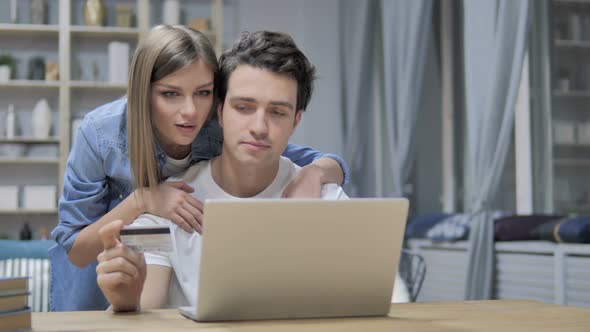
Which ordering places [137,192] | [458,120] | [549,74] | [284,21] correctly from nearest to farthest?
[137,192] → [549,74] → [458,120] → [284,21]

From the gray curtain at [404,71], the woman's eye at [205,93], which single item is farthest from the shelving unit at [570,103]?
the woman's eye at [205,93]

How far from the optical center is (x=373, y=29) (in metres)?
5.84

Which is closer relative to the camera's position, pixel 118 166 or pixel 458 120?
pixel 118 166

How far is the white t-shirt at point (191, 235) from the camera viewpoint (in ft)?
5.42

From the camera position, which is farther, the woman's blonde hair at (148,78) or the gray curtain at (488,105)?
the gray curtain at (488,105)

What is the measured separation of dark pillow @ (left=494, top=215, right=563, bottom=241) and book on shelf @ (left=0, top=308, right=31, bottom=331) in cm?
283

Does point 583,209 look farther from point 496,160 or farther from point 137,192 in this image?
point 137,192

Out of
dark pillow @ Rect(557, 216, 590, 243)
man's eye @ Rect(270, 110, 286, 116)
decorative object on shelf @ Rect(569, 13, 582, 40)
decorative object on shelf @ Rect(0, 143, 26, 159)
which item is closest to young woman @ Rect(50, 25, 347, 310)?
man's eye @ Rect(270, 110, 286, 116)

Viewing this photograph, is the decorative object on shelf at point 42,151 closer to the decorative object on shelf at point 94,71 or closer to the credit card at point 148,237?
the decorative object on shelf at point 94,71

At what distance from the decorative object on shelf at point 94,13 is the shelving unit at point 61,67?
0.24 ft

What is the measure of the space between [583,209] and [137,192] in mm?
2509

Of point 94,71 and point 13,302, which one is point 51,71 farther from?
point 13,302

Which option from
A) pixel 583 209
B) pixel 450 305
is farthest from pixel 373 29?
pixel 450 305

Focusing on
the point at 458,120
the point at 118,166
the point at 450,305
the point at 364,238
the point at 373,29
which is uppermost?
the point at 373,29
